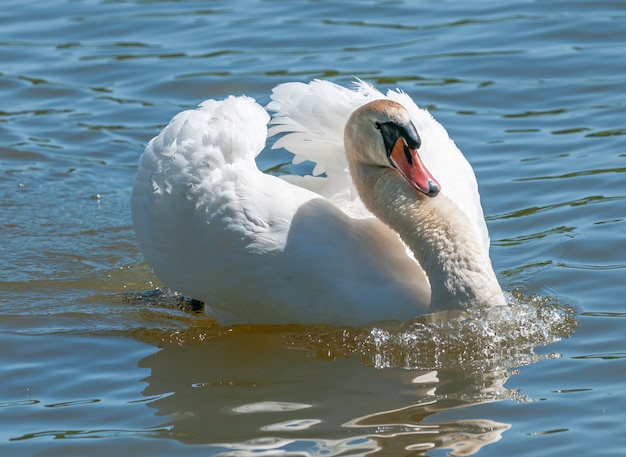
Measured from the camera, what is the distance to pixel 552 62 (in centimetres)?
1238

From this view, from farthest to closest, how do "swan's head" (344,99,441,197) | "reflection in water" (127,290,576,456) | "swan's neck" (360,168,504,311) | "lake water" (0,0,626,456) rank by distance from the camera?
"swan's head" (344,99,441,197) < "swan's neck" (360,168,504,311) < "lake water" (0,0,626,456) < "reflection in water" (127,290,576,456)

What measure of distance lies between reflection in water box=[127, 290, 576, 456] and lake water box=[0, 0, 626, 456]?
0.01 m

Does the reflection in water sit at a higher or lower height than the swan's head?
lower

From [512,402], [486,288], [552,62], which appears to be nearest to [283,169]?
[552,62]

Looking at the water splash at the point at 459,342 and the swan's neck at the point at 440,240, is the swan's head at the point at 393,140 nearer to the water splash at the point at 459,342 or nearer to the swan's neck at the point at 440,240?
the swan's neck at the point at 440,240

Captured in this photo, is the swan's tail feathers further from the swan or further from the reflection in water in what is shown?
the reflection in water

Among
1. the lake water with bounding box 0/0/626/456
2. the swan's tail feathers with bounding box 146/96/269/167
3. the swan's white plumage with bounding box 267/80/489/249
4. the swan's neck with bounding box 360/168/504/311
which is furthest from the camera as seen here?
the swan's white plumage with bounding box 267/80/489/249

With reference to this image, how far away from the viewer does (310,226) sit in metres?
7.05

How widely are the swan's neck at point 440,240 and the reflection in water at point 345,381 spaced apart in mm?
144

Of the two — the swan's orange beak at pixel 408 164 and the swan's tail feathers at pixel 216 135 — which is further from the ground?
the swan's tail feathers at pixel 216 135

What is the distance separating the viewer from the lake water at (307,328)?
20.1ft

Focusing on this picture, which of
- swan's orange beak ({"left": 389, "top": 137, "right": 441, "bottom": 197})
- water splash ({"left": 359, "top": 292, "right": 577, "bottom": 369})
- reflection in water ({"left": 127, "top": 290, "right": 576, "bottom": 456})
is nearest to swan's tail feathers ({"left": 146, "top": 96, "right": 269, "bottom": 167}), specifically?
swan's orange beak ({"left": 389, "top": 137, "right": 441, "bottom": 197})

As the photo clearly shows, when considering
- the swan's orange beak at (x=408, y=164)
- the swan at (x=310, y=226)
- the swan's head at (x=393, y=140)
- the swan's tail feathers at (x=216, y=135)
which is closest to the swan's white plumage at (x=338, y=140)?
the swan at (x=310, y=226)

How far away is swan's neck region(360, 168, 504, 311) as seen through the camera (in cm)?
680
